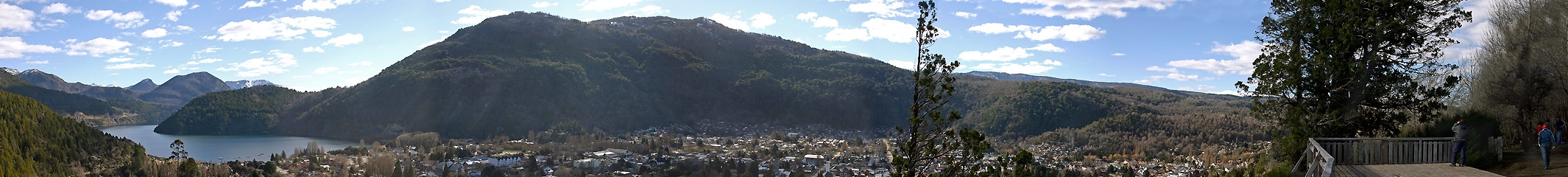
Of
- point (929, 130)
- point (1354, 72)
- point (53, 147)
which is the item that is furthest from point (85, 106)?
point (1354, 72)

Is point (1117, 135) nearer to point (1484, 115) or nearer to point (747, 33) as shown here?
point (1484, 115)

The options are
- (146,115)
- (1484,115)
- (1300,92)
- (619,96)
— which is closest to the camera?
(1300,92)

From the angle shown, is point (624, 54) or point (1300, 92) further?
point (624, 54)

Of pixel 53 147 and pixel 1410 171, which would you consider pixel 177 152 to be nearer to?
pixel 53 147

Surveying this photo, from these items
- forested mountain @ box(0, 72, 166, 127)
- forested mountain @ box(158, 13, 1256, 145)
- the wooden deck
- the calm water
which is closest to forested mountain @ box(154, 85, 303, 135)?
forested mountain @ box(158, 13, 1256, 145)

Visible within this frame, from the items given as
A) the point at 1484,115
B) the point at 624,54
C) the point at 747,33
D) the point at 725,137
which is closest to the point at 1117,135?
the point at 725,137

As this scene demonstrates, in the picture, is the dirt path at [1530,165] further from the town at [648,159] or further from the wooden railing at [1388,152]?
the town at [648,159]

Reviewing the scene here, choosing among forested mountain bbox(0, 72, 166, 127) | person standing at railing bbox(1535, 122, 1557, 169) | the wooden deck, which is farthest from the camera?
forested mountain bbox(0, 72, 166, 127)

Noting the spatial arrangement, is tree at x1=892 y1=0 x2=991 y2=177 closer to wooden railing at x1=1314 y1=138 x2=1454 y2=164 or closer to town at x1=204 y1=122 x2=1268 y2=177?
wooden railing at x1=1314 y1=138 x2=1454 y2=164
